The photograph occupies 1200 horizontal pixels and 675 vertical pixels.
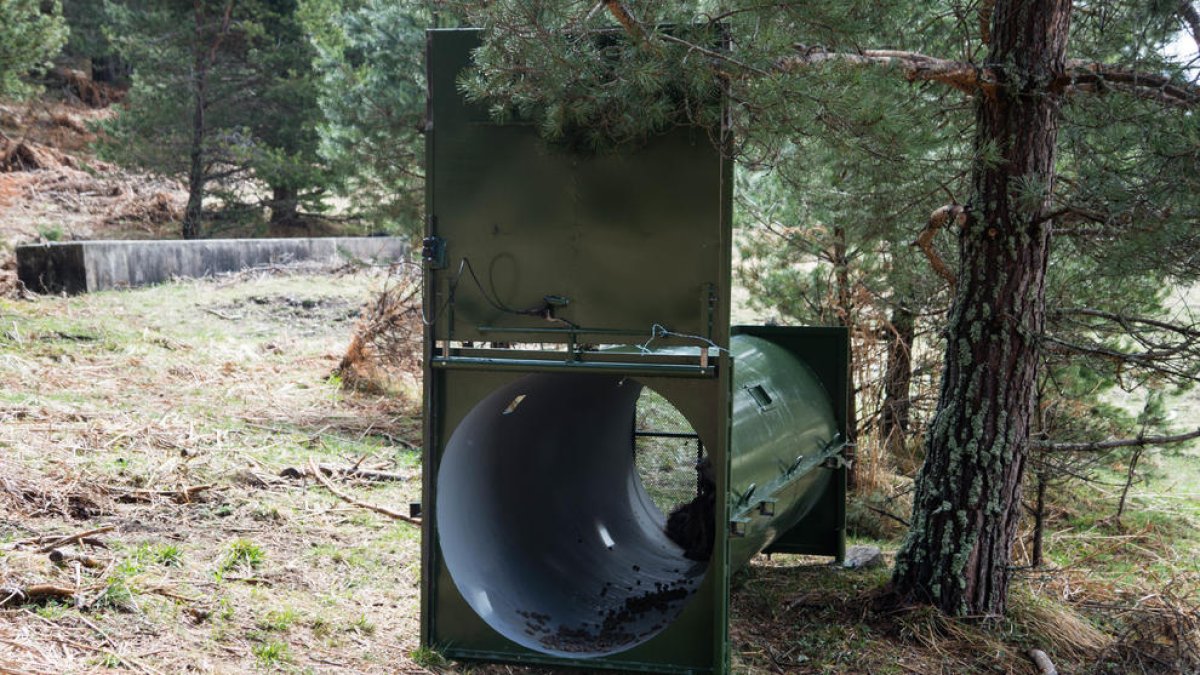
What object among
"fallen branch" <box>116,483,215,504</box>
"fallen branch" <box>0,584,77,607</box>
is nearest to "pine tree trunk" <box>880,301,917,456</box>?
"fallen branch" <box>116,483,215,504</box>

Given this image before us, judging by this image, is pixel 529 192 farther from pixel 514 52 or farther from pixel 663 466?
pixel 663 466

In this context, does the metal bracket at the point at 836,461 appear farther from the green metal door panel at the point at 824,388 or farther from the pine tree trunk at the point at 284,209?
the pine tree trunk at the point at 284,209

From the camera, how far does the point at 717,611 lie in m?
4.92

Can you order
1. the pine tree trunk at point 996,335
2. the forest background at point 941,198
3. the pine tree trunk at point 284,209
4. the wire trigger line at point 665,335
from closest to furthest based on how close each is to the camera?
1. the forest background at point 941,198
2. the wire trigger line at point 665,335
3. the pine tree trunk at point 996,335
4. the pine tree trunk at point 284,209

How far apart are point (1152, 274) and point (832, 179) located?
218cm

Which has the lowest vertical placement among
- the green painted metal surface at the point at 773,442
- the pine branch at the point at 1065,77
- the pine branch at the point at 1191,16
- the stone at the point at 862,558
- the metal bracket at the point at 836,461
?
the stone at the point at 862,558

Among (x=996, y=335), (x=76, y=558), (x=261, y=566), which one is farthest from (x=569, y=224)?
(x=76, y=558)

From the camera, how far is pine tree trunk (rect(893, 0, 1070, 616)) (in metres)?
5.76

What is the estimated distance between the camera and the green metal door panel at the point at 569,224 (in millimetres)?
4793

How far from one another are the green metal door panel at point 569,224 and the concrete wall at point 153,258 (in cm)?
549

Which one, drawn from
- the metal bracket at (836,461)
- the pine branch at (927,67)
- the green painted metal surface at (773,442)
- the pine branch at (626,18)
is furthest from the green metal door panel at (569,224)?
the metal bracket at (836,461)

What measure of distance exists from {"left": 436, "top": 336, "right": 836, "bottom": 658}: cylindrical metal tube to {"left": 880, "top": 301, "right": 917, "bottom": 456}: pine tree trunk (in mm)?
2082

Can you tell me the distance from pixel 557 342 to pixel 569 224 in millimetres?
529

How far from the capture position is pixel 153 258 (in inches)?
538
